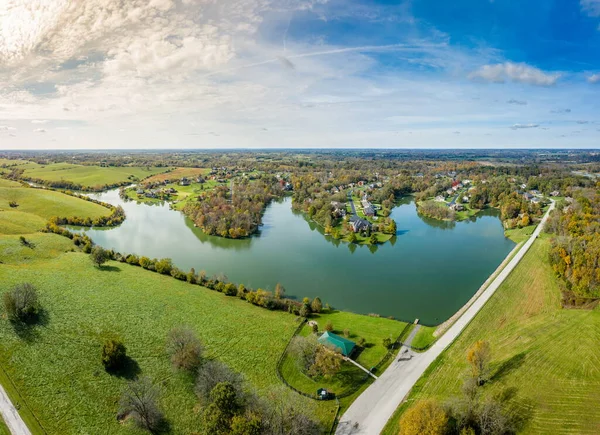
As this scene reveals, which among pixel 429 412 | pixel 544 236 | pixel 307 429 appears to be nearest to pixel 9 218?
pixel 307 429

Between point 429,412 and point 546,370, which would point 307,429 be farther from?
point 546,370

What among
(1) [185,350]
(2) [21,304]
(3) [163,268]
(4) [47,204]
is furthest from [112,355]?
(4) [47,204]

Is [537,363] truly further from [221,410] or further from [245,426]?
[221,410]

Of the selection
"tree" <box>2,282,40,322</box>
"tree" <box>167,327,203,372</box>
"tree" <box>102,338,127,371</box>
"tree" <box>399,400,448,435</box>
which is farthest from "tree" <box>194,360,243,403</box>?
"tree" <box>2,282,40,322</box>

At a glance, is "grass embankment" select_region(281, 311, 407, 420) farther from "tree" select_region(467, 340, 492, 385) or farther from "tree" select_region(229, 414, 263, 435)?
"tree" select_region(467, 340, 492, 385)

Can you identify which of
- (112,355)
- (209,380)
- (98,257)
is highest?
(98,257)

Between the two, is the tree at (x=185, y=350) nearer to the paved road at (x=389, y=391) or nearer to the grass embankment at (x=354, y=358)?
the grass embankment at (x=354, y=358)
